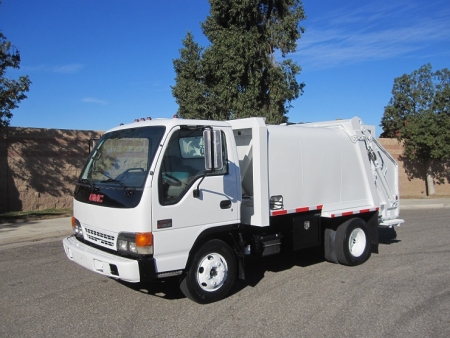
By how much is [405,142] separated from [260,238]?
62.0 feet

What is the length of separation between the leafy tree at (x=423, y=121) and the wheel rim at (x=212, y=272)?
61.5 feet

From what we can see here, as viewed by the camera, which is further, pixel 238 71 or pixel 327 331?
pixel 238 71

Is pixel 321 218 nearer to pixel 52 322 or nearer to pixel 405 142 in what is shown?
pixel 52 322

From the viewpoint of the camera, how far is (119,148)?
5.91 meters

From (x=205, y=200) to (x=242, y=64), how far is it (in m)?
11.5

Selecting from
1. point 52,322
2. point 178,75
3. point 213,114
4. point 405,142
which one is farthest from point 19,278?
point 405,142

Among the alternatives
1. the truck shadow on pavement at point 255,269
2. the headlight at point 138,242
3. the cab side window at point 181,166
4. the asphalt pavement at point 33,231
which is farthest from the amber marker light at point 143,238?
the asphalt pavement at point 33,231

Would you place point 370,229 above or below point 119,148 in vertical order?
below

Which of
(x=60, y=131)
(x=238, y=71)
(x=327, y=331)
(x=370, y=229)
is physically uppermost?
(x=238, y=71)

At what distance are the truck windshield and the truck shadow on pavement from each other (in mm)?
1374

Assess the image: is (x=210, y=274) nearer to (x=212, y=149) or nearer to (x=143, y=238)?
(x=143, y=238)

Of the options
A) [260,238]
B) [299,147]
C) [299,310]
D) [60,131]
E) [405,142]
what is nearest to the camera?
[299,310]

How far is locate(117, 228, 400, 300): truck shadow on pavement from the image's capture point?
621 centimetres

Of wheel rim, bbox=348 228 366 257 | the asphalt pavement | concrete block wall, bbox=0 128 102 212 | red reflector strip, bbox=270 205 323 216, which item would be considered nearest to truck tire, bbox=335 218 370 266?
wheel rim, bbox=348 228 366 257
